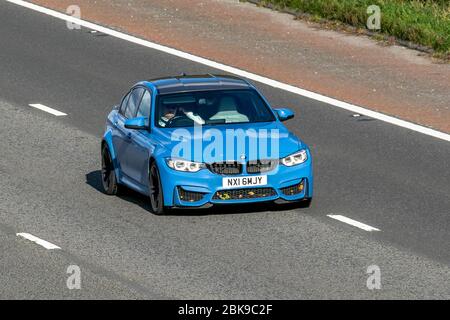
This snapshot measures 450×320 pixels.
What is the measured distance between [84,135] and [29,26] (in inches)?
314

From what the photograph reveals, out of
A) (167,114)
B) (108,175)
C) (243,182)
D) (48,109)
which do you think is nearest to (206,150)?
(243,182)

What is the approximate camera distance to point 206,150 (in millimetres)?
20719

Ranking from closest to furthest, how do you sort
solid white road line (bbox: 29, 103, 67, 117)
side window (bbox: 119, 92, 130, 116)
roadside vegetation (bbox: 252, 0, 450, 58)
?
side window (bbox: 119, 92, 130, 116)
solid white road line (bbox: 29, 103, 67, 117)
roadside vegetation (bbox: 252, 0, 450, 58)

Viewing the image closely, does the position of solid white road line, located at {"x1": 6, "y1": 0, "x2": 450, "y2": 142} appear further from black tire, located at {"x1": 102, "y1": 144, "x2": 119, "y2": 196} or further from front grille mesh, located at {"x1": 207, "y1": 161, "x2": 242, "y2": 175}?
front grille mesh, located at {"x1": 207, "y1": 161, "x2": 242, "y2": 175}

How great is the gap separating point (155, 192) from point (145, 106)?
174cm

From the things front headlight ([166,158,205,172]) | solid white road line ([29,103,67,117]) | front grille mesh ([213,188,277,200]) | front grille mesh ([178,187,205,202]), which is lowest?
solid white road line ([29,103,67,117])

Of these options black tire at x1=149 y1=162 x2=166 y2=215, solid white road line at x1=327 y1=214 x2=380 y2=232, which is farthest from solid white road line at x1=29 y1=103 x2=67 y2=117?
solid white road line at x1=327 y1=214 x2=380 y2=232

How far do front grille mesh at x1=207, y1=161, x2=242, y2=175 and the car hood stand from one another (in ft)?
0.19

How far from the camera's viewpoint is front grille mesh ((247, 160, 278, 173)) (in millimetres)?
20594

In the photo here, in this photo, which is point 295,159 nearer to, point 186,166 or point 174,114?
point 186,166

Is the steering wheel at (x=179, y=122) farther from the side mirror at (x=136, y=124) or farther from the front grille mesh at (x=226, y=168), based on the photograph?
the front grille mesh at (x=226, y=168)

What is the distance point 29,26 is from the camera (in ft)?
111

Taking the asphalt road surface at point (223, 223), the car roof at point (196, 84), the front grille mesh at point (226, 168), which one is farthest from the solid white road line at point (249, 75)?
the front grille mesh at point (226, 168)

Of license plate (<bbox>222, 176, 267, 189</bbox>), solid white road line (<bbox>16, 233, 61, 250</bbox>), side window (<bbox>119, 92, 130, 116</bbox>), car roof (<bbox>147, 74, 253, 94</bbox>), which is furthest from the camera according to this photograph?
side window (<bbox>119, 92, 130, 116</bbox>)
